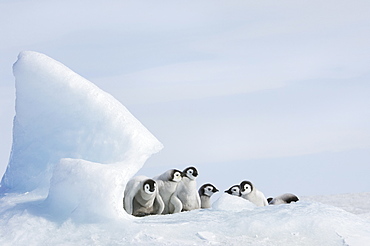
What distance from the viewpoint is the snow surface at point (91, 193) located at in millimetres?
4672

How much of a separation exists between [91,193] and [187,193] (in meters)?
4.01

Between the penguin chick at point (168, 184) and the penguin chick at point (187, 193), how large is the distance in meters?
0.07

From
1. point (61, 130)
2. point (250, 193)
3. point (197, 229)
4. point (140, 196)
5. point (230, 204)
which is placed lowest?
point (197, 229)

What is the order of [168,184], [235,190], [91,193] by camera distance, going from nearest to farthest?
[91,193] < [168,184] < [235,190]

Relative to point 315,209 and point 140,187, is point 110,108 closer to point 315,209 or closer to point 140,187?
point 315,209

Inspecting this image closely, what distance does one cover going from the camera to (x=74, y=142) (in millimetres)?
5695

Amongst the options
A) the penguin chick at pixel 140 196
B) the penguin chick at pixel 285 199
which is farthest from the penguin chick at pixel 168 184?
the penguin chick at pixel 285 199

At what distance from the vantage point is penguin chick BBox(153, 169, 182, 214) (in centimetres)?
857

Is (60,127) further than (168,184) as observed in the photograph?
No

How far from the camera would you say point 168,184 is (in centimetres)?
859

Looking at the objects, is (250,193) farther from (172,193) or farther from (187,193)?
(172,193)

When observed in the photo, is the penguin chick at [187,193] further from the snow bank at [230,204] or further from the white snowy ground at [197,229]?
the white snowy ground at [197,229]

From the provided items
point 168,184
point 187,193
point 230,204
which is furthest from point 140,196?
point 230,204

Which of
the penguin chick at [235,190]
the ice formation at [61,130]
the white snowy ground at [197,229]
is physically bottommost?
the white snowy ground at [197,229]
